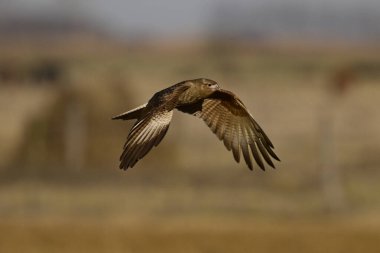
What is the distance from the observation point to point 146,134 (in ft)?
29.6

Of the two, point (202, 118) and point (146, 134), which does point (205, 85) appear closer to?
point (202, 118)

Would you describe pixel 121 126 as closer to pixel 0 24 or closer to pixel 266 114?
pixel 266 114

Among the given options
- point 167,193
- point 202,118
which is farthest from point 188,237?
point 202,118

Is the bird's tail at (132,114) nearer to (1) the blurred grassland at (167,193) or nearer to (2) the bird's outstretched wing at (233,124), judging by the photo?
(2) the bird's outstretched wing at (233,124)

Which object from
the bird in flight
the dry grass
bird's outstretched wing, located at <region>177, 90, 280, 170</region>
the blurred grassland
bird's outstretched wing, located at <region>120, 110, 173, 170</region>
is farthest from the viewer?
the blurred grassland

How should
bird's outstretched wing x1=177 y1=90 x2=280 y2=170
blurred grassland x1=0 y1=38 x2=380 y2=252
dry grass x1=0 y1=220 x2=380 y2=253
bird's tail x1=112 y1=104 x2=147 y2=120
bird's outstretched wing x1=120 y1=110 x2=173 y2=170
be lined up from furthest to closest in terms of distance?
blurred grassland x1=0 y1=38 x2=380 y2=252, dry grass x1=0 y1=220 x2=380 y2=253, bird's outstretched wing x1=177 y1=90 x2=280 y2=170, bird's tail x1=112 y1=104 x2=147 y2=120, bird's outstretched wing x1=120 y1=110 x2=173 y2=170

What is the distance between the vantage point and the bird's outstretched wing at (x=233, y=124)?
34.8ft

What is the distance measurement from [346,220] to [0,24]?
5391 inches

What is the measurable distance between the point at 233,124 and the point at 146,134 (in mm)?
1876

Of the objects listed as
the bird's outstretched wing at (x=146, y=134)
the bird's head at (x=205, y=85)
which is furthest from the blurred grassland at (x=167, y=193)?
the bird's outstretched wing at (x=146, y=134)

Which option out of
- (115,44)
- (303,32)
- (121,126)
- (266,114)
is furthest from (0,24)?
(121,126)

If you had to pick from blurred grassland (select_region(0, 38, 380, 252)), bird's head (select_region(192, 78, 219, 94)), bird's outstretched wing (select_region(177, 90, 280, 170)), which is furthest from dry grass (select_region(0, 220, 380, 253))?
bird's head (select_region(192, 78, 219, 94))

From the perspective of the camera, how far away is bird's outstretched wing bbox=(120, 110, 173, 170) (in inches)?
347

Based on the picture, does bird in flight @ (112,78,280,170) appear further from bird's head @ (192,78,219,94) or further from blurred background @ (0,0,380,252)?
blurred background @ (0,0,380,252)
